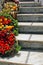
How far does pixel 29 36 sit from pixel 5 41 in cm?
67

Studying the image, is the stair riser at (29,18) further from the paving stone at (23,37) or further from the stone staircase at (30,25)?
the paving stone at (23,37)

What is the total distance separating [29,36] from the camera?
401 centimetres

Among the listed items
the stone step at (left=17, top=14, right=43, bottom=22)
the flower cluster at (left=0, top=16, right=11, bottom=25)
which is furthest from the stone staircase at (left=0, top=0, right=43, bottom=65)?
the flower cluster at (left=0, top=16, right=11, bottom=25)

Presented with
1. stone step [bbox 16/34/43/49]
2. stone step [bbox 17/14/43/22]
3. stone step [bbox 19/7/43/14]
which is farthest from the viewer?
stone step [bbox 19/7/43/14]

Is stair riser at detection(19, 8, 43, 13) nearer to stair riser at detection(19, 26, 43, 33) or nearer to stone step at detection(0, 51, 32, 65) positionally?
stair riser at detection(19, 26, 43, 33)

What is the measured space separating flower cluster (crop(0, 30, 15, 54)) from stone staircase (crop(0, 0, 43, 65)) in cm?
20

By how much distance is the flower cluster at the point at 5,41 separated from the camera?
343 centimetres

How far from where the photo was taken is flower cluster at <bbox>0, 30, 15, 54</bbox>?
343 centimetres

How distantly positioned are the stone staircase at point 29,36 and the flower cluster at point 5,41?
199 mm

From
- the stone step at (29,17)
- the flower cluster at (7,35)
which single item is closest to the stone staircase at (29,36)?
the stone step at (29,17)

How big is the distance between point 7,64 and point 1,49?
1.08 feet

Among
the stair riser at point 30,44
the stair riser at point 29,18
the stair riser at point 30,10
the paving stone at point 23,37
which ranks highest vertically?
the stair riser at point 30,10

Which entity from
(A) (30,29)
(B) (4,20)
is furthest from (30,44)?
(B) (4,20)

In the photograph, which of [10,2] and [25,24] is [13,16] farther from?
[10,2]
